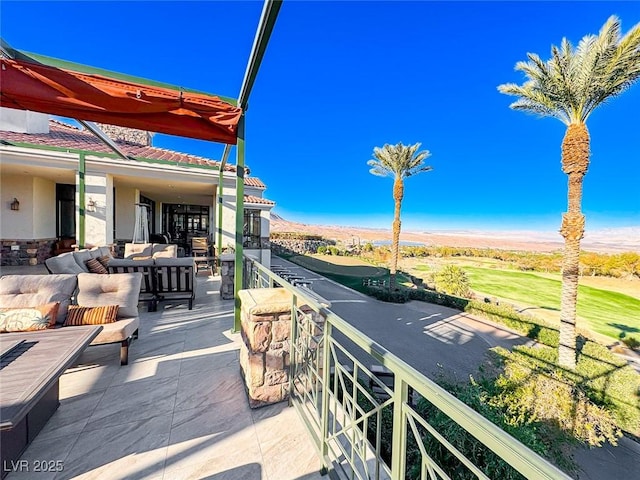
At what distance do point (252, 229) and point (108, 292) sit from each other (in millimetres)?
9048

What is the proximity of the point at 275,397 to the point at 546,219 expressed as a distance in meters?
57.9

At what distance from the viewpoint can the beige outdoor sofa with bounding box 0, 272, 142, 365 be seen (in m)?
2.51

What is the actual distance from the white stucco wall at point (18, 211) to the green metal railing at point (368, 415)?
32.8 ft

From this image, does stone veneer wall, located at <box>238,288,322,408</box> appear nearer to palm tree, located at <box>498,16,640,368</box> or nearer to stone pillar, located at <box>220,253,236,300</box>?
stone pillar, located at <box>220,253,236,300</box>

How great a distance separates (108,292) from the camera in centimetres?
291

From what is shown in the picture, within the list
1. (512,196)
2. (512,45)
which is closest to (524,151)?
(512,196)

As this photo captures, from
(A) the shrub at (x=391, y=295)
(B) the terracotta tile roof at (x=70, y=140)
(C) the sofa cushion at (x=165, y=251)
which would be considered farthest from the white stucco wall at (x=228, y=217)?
(A) the shrub at (x=391, y=295)

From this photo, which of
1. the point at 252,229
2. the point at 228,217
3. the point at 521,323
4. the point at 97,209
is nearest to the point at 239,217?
the point at 228,217

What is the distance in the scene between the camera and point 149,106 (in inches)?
105

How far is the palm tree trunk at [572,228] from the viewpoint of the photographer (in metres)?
6.93

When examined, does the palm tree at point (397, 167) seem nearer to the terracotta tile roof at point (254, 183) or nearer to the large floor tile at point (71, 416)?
the terracotta tile roof at point (254, 183)

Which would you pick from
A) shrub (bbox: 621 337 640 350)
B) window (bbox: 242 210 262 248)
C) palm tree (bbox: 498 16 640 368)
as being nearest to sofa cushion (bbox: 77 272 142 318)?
window (bbox: 242 210 262 248)

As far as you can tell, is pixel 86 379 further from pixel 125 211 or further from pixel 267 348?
pixel 125 211

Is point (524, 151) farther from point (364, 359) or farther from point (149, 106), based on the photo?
point (149, 106)
